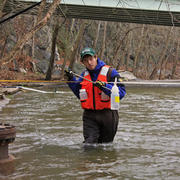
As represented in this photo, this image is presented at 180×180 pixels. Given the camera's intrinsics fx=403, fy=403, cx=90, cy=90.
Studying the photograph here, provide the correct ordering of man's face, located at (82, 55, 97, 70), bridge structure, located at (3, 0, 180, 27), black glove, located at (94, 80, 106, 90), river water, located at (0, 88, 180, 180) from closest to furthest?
river water, located at (0, 88, 180, 180), black glove, located at (94, 80, 106, 90), man's face, located at (82, 55, 97, 70), bridge structure, located at (3, 0, 180, 27)

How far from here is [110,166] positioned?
246 inches

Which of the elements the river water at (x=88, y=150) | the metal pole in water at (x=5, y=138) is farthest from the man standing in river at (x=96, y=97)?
the metal pole in water at (x=5, y=138)

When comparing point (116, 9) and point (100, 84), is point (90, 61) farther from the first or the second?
point (116, 9)

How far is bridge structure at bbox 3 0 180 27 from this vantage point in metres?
20.6

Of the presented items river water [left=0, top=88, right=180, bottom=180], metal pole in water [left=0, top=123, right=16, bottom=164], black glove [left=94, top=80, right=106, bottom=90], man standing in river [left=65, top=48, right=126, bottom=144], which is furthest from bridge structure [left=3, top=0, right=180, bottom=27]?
metal pole in water [left=0, top=123, right=16, bottom=164]

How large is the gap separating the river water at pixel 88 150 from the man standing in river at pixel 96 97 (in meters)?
0.34

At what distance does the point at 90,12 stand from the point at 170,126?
1433 centimetres

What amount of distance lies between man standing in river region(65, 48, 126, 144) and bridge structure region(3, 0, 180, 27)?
12.1 meters

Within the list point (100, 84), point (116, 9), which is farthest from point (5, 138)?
point (116, 9)

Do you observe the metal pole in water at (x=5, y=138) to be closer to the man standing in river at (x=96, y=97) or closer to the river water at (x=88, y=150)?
the river water at (x=88, y=150)

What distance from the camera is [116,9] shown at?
21859mm

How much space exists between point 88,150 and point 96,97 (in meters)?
1.03

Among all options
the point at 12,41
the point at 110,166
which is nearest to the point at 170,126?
the point at 110,166

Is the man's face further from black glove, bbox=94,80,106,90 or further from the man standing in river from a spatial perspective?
black glove, bbox=94,80,106,90
